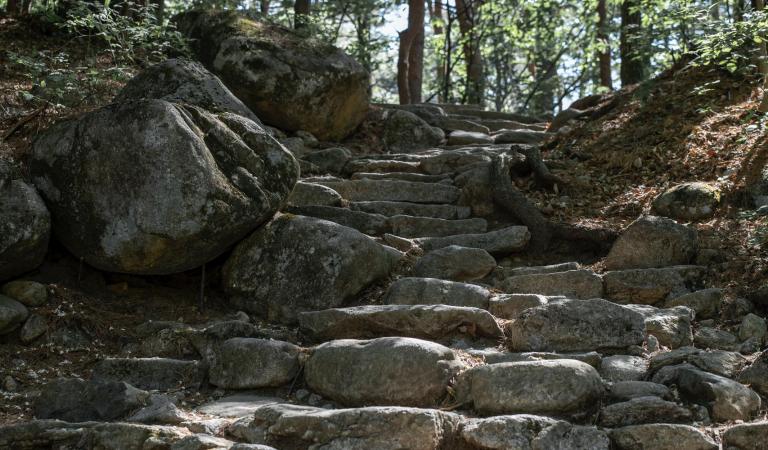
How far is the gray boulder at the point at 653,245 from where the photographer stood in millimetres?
5938

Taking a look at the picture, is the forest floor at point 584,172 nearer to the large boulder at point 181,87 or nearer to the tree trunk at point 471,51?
the large boulder at point 181,87

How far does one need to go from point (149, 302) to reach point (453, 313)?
2446mm

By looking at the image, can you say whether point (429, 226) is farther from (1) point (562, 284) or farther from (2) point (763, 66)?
(2) point (763, 66)

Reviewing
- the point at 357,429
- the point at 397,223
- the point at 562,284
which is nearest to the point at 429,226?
the point at 397,223

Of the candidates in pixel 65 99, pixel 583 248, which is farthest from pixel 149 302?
pixel 583 248

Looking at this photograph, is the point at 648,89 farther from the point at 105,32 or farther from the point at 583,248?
the point at 105,32

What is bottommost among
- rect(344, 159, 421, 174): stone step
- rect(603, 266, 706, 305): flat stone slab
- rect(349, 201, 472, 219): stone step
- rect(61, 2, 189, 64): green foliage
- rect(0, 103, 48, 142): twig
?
rect(603, 266, 706, 305): flat stone slab

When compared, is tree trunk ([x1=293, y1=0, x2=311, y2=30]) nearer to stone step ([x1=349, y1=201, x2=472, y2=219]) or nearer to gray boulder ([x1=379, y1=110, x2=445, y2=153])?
gray boulder ([x1=379, y1=110, x2=445, y2=153])

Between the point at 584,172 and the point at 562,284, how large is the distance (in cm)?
247

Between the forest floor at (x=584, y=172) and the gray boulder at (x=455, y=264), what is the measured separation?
1.22 metres

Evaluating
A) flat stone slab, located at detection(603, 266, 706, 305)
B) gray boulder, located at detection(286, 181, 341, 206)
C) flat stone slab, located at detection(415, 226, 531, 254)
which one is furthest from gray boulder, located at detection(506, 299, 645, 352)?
gray boulder, located at detection(286, 181, 341, 206)

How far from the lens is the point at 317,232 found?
5977 millimetres

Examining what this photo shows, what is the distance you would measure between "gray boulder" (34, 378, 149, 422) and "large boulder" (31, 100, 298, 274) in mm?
1330

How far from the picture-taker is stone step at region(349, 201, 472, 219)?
25.1ft
